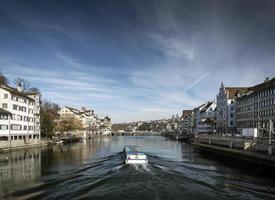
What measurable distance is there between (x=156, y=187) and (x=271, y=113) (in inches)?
3208

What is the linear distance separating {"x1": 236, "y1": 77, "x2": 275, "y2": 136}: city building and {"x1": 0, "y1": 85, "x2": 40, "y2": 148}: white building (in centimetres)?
6584

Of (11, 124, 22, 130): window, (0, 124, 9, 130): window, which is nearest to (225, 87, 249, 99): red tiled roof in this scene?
(11, 124, 22, 130): window

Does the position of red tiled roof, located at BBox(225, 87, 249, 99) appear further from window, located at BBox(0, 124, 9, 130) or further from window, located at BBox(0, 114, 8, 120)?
window, located at BBox(0, 124, 9, 130)

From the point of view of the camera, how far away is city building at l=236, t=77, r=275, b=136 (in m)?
102

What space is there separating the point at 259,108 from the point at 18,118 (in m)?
78.3

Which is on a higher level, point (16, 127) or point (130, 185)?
point (16, 127)

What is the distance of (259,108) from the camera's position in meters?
111

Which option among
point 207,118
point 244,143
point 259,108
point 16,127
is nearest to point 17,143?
point 16,127

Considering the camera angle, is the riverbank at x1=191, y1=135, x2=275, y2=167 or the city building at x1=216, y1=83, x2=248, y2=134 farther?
the city building at x1=216, y1=83, x2=248, y2=134

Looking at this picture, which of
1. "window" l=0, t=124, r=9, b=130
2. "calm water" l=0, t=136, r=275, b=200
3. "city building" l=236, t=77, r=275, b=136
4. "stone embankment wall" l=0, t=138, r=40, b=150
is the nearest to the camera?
"calm water" l=0, t=136, r=275, b=200

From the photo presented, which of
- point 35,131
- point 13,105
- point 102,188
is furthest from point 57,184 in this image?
point 35,131

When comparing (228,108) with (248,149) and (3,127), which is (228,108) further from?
(3,127)

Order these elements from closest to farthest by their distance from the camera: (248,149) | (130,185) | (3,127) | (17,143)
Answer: (130,185)
(248,149)
(3,127)
(17,143)

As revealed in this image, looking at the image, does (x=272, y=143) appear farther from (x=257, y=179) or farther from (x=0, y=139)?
(x=0, y=139)
